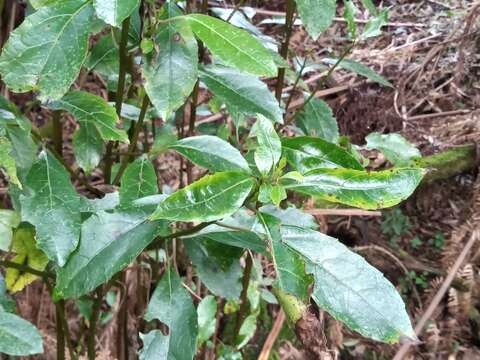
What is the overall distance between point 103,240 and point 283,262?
0.74 ft

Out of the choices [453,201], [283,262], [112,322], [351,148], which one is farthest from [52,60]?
[453,201]

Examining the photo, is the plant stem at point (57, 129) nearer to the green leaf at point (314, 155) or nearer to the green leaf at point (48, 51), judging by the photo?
the green leaf at point (48, 51)

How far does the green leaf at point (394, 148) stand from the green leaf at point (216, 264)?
0.36 m

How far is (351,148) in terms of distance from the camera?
940mm

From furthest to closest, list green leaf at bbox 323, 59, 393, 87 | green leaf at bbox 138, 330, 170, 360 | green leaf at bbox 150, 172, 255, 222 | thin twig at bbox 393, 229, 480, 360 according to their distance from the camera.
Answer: thin twig at bbox 393, 229, 480, 360 < green leaf at bbox 323, 59, 393, 87 < green leaf at bbox 138, 330, 170, 360 < green leaf at bbox 150, 172, 255, 222

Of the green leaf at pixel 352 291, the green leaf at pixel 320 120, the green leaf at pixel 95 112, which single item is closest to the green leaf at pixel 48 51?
the green leaf at pixel 95 112

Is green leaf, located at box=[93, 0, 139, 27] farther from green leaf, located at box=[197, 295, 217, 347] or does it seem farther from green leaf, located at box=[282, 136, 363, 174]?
green leaf, located at box=[197, 295, 217, 347]

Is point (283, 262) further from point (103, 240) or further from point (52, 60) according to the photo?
point (52, 60)

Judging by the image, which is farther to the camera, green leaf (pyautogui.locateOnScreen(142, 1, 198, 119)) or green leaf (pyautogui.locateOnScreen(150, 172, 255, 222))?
green leaf (pyautogui.locateOnScreen(142, 1, 198, 119))

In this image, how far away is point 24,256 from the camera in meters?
0.80

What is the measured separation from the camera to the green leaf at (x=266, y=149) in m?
0.55

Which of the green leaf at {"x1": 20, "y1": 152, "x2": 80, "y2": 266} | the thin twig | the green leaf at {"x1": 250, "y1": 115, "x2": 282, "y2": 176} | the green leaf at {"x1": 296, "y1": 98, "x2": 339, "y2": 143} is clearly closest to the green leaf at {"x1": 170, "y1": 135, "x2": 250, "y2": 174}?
the green leaf at {"x1": 250, "y1": 115, "x2": 282, "y2": 176}

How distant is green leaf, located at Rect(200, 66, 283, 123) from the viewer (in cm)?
74

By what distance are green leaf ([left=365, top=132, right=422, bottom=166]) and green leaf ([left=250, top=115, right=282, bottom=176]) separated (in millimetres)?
497
